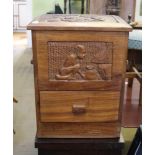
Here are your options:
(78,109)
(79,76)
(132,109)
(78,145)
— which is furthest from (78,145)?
(132,109)

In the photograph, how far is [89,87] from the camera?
108cm

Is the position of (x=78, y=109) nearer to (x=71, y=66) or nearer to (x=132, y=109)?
(x=71, y=66)

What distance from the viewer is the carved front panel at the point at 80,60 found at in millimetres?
1025

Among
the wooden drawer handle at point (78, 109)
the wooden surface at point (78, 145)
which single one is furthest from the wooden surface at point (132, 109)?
the wooden drawer handle at point (78, 109)

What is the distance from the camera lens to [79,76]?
106 centimetres

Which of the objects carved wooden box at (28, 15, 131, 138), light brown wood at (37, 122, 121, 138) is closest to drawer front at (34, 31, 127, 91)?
carved wooden box at (28, 15, 131, 138)

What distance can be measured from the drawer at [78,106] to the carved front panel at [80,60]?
71mm

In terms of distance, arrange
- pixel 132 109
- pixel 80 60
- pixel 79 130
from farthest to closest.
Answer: pixel 132 109 → pixel 79 130 → pixel 80 60

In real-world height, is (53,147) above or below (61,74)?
below

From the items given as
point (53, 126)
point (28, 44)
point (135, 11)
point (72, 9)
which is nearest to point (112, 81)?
point (53, 126)

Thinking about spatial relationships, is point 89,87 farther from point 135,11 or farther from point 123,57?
point 135,11

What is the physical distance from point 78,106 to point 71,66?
17cm
